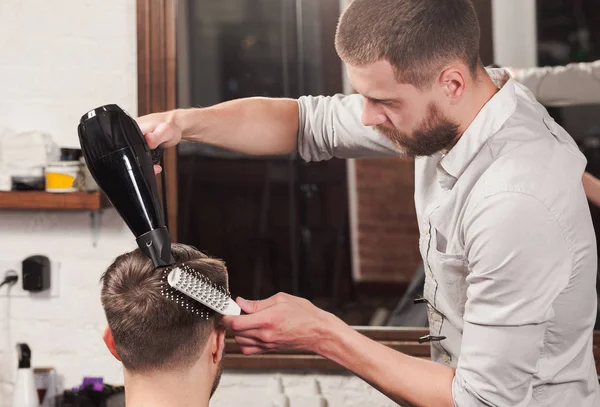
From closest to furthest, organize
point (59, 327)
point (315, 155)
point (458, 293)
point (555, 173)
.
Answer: point (555, 173), point (458, 293), point (315, 155), point (59, 327)

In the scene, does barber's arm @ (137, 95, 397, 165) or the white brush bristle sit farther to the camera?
barber's arm @ (137, 95, 397, 165)

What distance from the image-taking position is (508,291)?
1508mm

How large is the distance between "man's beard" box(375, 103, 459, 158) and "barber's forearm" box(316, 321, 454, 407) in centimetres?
39

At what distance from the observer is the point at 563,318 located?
1.61 m

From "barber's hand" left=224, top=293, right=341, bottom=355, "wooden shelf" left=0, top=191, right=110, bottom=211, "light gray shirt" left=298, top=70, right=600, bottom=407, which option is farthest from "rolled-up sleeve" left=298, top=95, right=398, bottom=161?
"wooden shelf" left=0, top=191, right=110, bottom=211

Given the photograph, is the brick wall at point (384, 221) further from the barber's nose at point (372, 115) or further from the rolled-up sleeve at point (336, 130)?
the barber's nose at point (372, 115)

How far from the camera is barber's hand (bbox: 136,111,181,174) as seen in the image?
1.67 m

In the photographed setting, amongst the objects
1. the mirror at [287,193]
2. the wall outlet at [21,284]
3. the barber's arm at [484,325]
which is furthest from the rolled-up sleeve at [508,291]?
the wall outlet at [21,284]

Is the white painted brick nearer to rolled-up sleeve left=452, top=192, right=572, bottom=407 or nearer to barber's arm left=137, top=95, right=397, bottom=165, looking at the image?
barber's arm left=137, top=95, right=397, bottom=165

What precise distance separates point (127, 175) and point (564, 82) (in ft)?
4.78

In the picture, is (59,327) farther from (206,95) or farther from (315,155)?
(315,155)

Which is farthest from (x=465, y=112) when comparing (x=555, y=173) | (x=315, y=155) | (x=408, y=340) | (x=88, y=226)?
(x=88, y=226)

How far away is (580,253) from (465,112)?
0.36 meters

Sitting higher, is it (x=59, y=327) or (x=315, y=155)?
(x=315, y=155)
